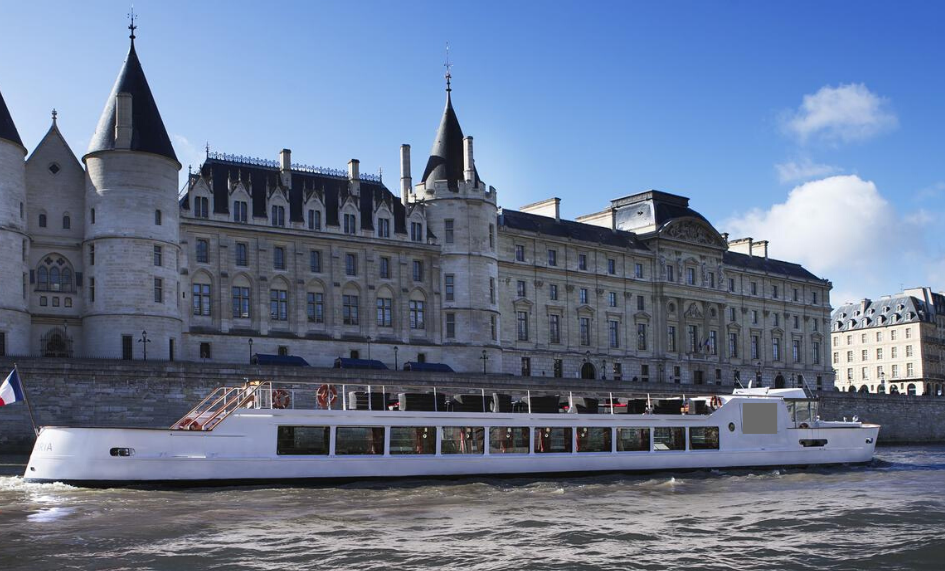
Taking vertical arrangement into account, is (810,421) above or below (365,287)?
below

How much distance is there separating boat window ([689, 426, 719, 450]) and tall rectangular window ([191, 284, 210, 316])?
30.5 meters

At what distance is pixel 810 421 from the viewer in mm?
42969

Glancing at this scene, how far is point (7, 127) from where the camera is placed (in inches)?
2089

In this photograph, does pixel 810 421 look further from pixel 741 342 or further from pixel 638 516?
pixel 741 342

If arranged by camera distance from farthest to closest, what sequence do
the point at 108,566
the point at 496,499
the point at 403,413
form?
the point at 403,413
the point at 496,499
the point at 108,566

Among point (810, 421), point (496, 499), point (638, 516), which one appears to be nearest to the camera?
point (638, 516)

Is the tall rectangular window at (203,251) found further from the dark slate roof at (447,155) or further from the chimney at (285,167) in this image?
the dark slate roof at (447,155)

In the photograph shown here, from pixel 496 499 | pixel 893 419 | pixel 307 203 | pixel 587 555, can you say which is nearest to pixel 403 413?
pixel 496 499

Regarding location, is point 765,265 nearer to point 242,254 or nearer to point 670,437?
point 242,254

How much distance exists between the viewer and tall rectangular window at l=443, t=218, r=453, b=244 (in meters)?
69.5

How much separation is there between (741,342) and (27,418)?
6388cm

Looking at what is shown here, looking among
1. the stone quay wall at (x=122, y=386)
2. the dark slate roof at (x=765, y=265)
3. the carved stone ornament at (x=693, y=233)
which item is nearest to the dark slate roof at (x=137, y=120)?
the stone quay wall at (x=122, y=386)

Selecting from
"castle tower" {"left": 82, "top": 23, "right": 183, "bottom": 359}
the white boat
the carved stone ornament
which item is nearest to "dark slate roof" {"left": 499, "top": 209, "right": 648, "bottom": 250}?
the carved stone ornament

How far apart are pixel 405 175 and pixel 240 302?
52.5ft
